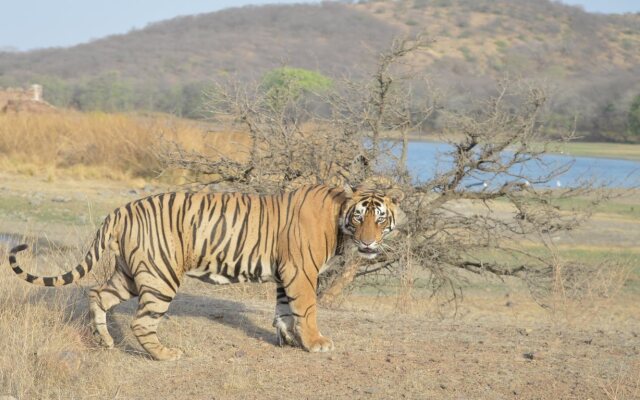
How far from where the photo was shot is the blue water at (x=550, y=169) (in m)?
11.6

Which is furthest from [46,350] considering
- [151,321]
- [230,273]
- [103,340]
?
[230,273]

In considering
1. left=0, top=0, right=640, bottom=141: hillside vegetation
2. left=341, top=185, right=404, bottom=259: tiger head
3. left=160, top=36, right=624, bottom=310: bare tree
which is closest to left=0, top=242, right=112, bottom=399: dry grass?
left=341, top=185, right=404, bottom=259: tiger head

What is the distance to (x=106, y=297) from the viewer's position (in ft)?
25.0

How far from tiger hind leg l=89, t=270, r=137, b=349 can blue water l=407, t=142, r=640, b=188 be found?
4.65 meters

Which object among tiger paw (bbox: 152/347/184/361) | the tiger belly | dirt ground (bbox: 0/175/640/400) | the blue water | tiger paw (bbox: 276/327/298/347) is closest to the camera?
dirt ground (bbox: 0/175/640/400)

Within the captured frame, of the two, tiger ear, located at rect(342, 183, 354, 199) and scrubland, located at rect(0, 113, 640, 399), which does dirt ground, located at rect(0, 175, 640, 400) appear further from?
tiger ear, located at rect(342, 183, 354, 199)

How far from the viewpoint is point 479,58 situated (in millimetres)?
107625

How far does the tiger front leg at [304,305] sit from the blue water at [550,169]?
4.07 metres

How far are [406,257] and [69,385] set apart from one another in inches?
202

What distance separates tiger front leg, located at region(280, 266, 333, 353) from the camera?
754 centimetres

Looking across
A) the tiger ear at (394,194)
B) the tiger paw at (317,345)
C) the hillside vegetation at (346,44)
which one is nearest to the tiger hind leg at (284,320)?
the tiger paw at (317,345)

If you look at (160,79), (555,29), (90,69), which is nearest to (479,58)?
(555,29)

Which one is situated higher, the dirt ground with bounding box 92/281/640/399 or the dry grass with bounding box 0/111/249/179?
the dirt ground with bounding box 92/281/640/399

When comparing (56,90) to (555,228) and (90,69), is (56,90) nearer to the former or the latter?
(90,69)
